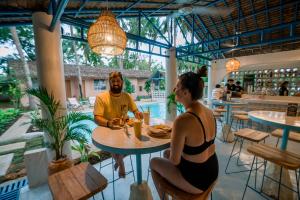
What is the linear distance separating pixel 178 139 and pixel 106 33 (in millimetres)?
1393

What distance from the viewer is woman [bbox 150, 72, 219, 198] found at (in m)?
1.12

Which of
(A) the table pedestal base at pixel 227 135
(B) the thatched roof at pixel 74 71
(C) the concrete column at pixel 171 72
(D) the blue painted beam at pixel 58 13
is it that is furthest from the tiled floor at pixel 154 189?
(B) the thatched roof at pixel 74 71

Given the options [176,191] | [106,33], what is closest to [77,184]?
[176,191]

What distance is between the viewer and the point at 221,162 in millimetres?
2834

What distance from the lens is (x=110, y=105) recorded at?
81.6 inches

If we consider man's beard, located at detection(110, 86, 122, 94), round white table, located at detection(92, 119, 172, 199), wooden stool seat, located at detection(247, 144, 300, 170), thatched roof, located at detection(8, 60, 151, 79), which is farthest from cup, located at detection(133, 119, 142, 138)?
thatched roof, located at detection(8, 60, 151, 79)

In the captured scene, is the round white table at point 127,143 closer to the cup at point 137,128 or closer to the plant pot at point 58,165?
the cup at point 137,128

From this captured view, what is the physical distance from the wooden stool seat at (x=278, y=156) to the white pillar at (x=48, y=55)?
9.20 ft

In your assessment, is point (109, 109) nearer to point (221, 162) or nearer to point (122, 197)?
point (122, 197)

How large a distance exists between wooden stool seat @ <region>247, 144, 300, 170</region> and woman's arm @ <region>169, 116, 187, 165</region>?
1.18 m

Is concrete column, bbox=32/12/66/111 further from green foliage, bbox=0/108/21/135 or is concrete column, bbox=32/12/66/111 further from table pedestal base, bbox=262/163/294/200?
green foliage, bbox=0/108/21/135

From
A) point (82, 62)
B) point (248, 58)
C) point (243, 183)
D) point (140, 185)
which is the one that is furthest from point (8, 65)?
point (248, 58)

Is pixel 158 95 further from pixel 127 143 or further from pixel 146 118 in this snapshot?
pixel 127 143

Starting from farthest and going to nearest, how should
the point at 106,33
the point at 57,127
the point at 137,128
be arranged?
the point at 57,127
the point at 106,33
the point at 137,128
